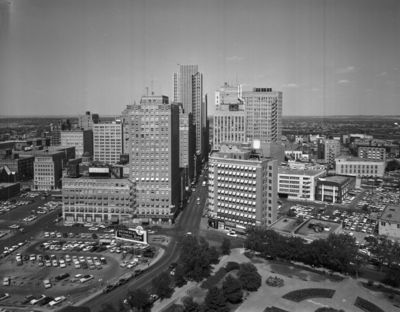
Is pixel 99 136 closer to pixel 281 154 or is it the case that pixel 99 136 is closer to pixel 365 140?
pixel 281 154

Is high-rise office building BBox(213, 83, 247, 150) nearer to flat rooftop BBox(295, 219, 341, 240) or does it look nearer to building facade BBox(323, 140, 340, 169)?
flat rooftop BBox(295, 219, 341, 240)

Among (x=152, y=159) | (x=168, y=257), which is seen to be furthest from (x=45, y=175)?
(x=168, y=257)

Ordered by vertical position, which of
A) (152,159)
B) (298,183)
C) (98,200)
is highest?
(152,159)

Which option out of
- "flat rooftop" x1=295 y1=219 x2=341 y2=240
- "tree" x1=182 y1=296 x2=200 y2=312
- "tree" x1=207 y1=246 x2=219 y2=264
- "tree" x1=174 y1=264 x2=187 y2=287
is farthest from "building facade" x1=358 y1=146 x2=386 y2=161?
"tree" x1=182 y1=296 x2=200 y2=312

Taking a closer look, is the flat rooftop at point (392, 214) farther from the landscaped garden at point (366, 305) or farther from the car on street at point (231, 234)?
the landscaped garden at point (366, 305)

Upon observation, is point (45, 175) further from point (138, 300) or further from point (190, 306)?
point (190, 306)

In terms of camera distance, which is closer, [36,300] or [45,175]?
[36,300]

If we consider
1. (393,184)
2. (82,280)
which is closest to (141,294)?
(82,280)
